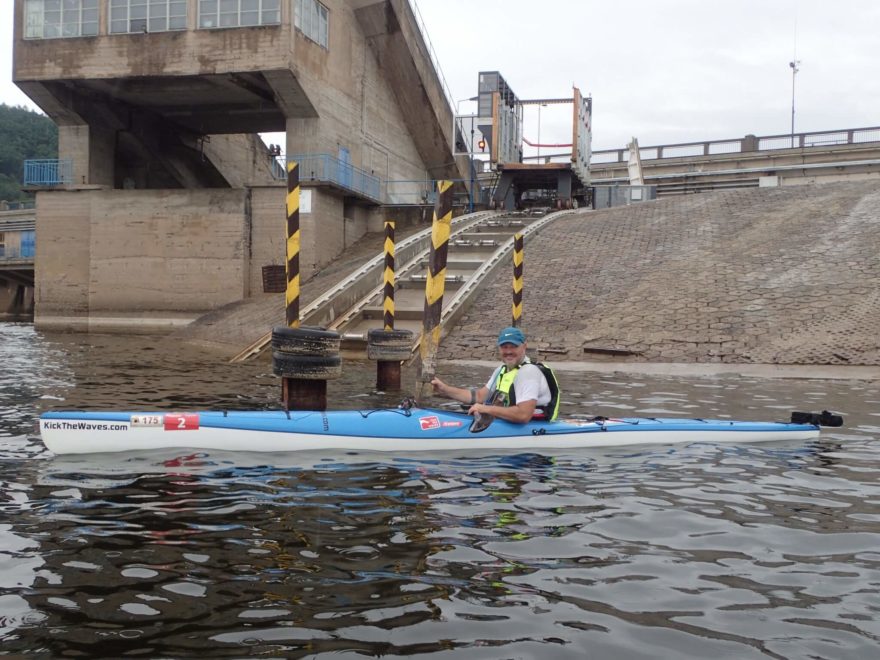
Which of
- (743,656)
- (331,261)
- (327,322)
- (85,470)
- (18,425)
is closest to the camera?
(743,656)

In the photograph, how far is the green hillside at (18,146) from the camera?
306ft

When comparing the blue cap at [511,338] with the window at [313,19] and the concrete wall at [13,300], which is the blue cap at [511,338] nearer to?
the window at [313,19]

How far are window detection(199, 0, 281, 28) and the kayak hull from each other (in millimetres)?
21747

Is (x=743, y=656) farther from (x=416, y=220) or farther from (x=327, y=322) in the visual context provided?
(x=416, y=220)

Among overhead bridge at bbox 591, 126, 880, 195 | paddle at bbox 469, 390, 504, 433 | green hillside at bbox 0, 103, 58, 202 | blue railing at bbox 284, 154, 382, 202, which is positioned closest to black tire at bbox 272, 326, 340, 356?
paddle at bbox 469, 390, 504, 433

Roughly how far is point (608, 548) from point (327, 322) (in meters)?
14.8

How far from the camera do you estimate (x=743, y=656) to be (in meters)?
3.44

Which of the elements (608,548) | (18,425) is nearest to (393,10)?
(18,425)

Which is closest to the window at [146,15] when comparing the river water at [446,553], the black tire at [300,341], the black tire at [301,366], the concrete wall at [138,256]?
the concrete wall at [138,256]

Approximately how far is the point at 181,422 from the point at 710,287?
14982 mm

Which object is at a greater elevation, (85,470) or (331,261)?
(331,261)

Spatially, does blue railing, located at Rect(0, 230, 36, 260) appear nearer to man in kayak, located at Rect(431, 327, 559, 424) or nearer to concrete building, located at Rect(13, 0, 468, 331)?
concrete building, located at Rect(13, 0, 468, 331)

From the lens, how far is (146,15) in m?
26.9

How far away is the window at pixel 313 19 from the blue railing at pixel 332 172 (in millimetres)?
4129
